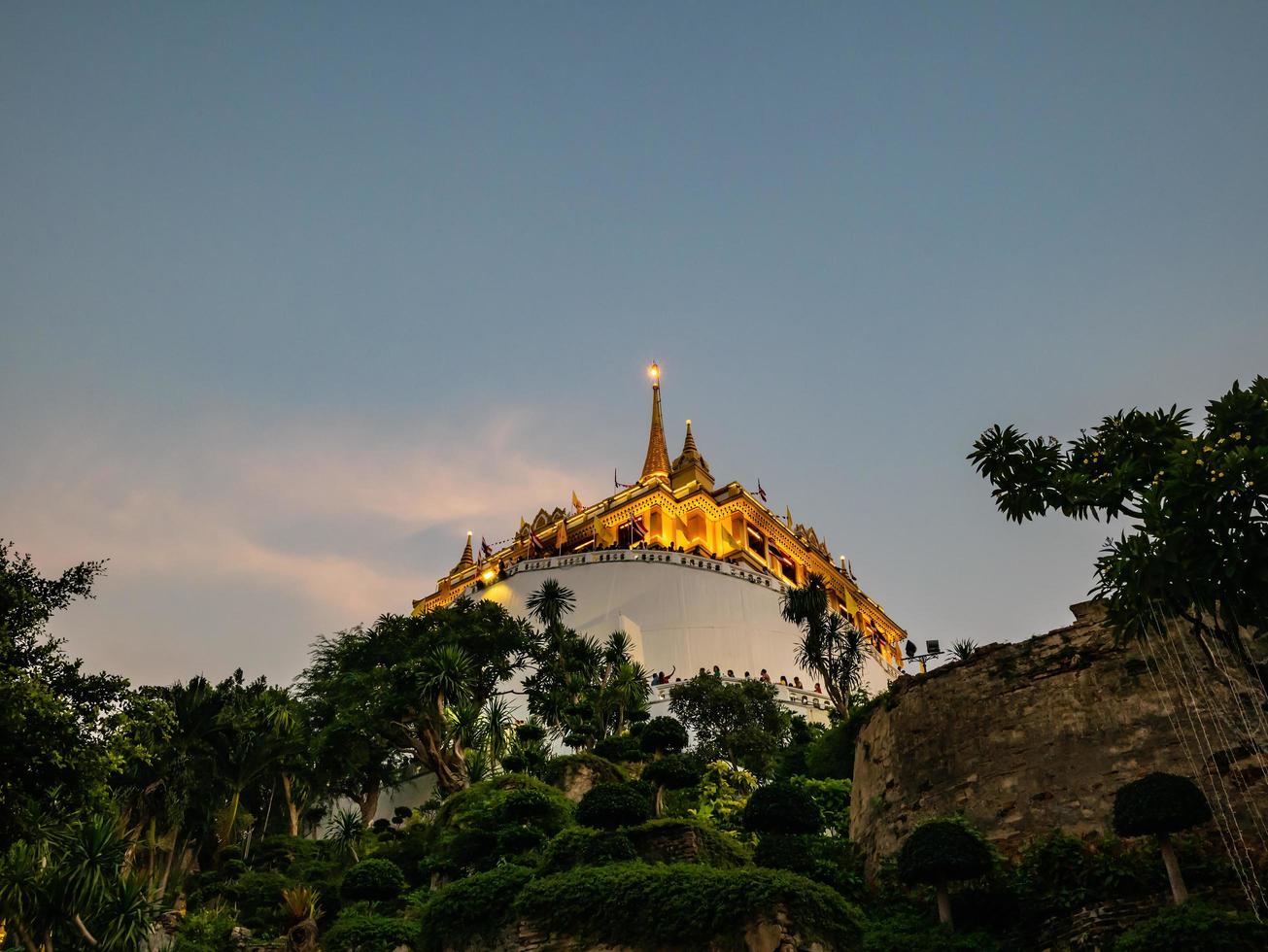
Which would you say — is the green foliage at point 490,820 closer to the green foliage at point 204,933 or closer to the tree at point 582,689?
the green foliage at point 204,933

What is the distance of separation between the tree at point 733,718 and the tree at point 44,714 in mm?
22916

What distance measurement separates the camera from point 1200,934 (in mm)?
12969

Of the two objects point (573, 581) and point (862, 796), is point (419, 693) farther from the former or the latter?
point (573, 581)

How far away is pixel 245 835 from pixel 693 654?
2558 centimetres

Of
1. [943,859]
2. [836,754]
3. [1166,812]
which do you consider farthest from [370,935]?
[836,754]

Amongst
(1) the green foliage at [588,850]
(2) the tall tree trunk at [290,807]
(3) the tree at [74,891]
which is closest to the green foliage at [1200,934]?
(1) the green foliage at [588,850]

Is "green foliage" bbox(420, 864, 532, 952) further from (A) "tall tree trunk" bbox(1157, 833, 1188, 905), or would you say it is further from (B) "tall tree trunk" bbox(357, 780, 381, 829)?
(B) "tall tree trunk" bbox(357, 780, 381, 829)

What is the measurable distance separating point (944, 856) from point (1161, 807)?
3428mm

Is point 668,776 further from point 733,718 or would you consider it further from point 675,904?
point 733,718

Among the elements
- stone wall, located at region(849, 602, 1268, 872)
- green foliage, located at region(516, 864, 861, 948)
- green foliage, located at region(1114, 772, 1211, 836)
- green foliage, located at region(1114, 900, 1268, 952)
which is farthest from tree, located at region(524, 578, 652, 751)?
green foliage, located at region(1114, 900, 1268, 952)

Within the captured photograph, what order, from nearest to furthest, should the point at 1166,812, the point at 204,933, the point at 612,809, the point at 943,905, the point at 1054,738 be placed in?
the point at 1166,812
the point at 943,905
the point at 1054,738
the point at 612,809
the point at 204,933

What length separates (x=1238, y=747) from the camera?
17.3 metres

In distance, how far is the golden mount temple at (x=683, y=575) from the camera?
54.6m

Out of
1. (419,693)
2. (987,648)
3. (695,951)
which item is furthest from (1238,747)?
(419,693)
